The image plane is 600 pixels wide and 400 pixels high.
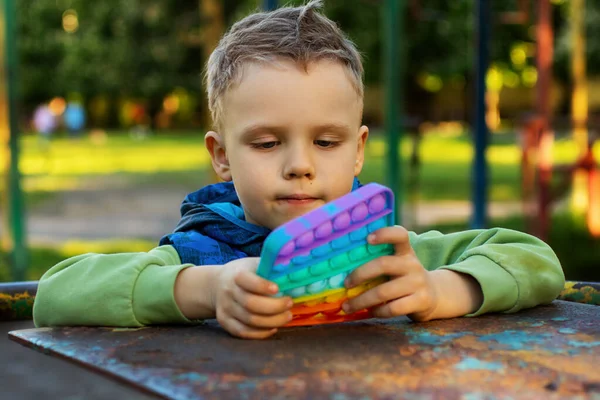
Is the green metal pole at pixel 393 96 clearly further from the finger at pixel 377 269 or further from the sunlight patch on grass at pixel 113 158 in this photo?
the sunlight patch on grass at pixel 113 158

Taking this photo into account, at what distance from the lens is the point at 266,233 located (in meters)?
1.52

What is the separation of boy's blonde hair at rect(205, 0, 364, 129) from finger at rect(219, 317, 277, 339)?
420 millimetres

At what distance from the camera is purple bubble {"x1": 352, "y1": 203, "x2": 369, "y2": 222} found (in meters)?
1.12

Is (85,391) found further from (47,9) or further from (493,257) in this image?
(47,9)

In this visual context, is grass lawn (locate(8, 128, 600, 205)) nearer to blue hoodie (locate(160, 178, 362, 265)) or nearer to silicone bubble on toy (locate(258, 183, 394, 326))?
blue hoodie (locate(160, 178, 362, 265))

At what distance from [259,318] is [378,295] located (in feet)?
0.55

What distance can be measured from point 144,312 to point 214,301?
0.12 m

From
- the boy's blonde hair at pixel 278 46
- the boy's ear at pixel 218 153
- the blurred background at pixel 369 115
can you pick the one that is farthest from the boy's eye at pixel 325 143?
the blurred background at pixel 369 115

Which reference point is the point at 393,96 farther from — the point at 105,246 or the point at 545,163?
the point at 105,246

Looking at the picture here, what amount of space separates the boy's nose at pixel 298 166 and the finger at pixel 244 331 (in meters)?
0.26

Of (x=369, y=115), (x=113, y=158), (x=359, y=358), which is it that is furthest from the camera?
(x=369, y=115)

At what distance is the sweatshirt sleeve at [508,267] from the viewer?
1.36 metres

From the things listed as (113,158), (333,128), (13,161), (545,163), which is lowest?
(113,158)

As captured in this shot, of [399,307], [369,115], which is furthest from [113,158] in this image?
[399,307]
